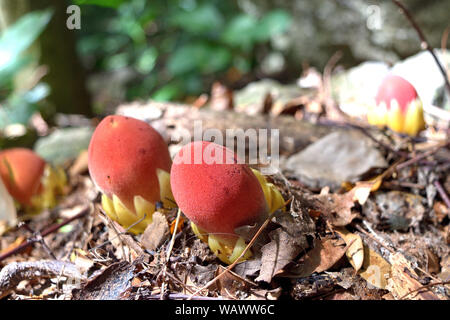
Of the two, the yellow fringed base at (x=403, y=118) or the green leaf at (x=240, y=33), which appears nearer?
the yellow fringed base at (x=403, y=118)

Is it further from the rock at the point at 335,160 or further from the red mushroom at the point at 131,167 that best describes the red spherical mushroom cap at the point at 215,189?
the rock at the point at 335,160

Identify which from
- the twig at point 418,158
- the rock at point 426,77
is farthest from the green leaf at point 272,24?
the twig at point 418,158

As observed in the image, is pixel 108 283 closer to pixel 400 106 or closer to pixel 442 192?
pixel 442 192


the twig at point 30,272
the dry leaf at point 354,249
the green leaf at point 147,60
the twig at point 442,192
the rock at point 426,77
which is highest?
the rock at point 426,77

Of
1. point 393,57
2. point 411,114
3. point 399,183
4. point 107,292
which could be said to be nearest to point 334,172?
point 399,183

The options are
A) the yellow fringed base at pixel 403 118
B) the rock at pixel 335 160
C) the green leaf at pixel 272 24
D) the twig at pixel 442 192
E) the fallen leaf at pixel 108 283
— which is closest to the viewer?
the fallen leaf at pixel 108 283
